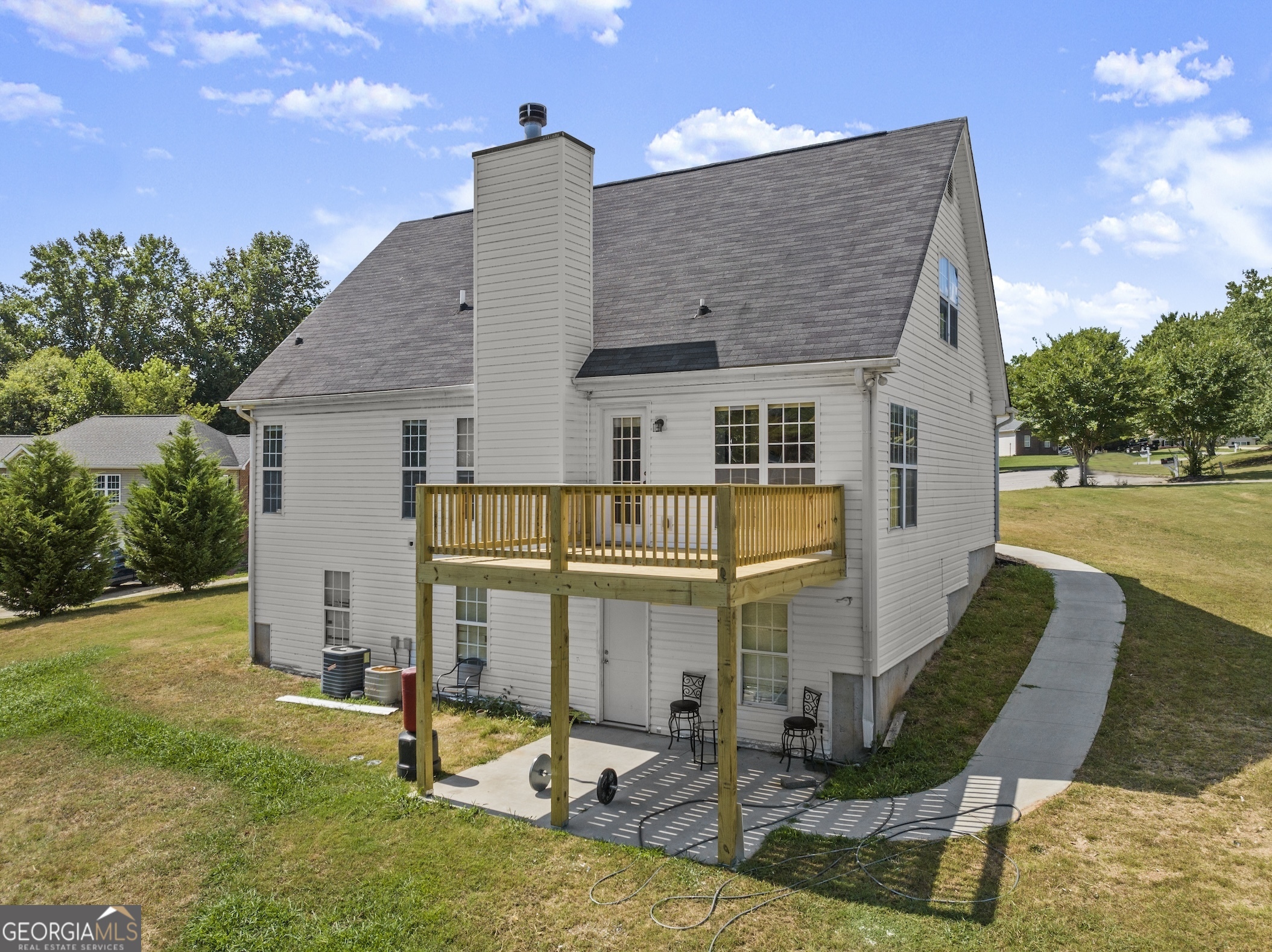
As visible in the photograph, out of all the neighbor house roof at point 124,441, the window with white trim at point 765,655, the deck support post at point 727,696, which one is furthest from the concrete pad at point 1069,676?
the neighbor house roof at point 124,441

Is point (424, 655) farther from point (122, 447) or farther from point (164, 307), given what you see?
point (164, 307)

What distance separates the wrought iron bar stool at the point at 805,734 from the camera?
412 inches

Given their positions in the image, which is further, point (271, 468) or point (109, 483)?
point (109, 483)

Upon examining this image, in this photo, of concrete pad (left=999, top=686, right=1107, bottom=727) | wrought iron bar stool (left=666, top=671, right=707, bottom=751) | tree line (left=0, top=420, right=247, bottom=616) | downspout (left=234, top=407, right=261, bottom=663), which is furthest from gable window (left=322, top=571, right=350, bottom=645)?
tree line (left=0, top=420, right=247, bottom=616)

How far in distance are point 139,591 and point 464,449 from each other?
72.3 feet

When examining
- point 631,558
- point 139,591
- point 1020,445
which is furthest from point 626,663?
point 1020,445

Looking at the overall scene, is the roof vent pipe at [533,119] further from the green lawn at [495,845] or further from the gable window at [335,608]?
the green lawn at [495,845]

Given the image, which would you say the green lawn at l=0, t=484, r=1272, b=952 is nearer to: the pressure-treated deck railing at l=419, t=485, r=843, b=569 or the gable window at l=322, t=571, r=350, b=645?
the gable window at l=322, t=571, r=350, b=645

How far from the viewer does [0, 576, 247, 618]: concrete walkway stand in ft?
84.7

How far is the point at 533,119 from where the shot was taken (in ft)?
41.5

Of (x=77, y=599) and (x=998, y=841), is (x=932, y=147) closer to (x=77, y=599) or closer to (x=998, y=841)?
(x=998, y=841)

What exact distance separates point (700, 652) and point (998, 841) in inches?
185

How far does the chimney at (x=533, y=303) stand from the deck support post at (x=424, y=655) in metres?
2.45

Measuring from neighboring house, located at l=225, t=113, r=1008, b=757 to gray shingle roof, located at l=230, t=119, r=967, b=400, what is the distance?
56 mm
